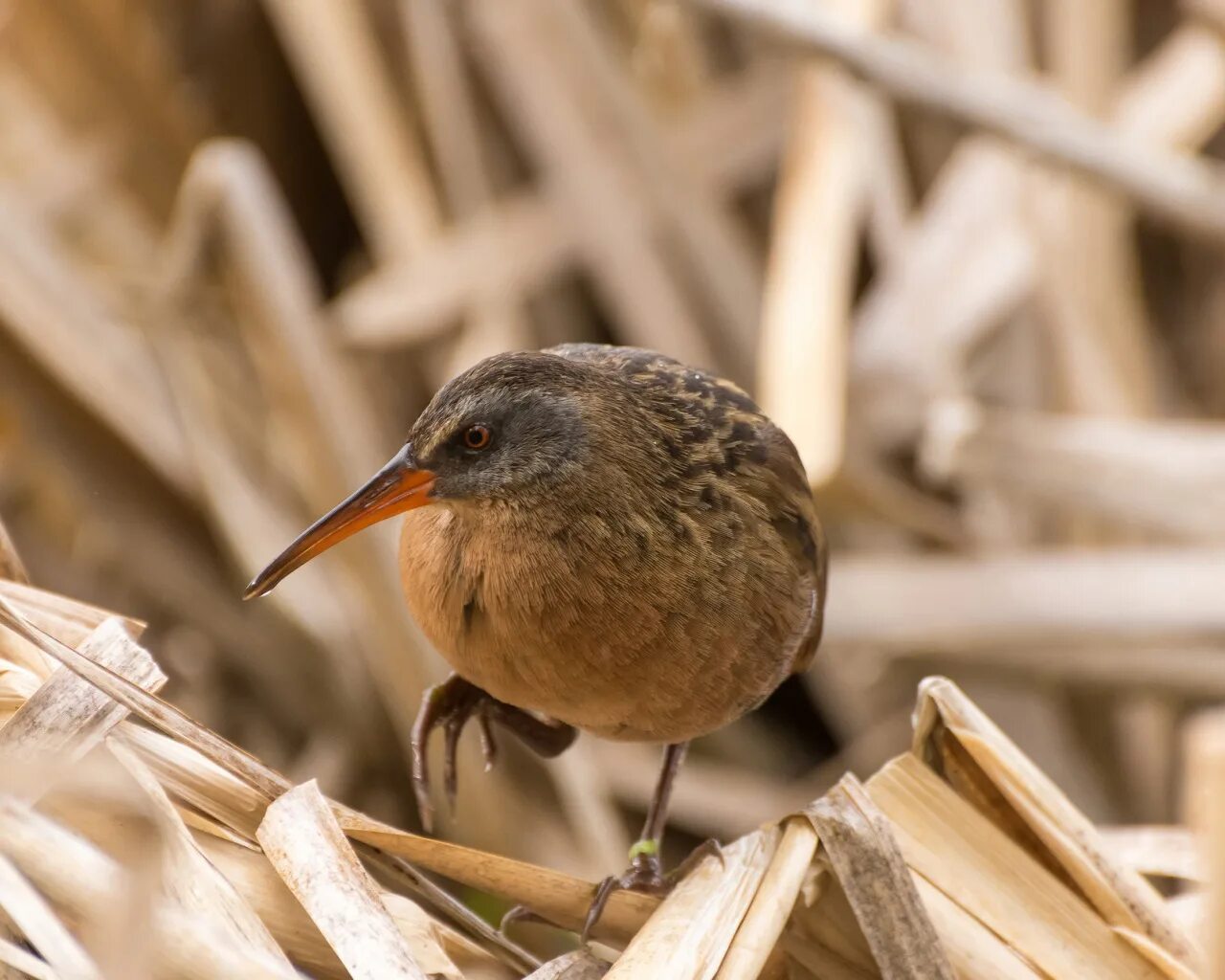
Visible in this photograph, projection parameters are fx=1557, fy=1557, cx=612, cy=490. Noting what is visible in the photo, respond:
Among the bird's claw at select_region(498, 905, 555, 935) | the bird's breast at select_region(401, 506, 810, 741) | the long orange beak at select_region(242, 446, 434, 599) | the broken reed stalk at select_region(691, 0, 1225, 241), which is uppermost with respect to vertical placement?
the broken reed stalk at select_region(691, 0, 1225, 241)

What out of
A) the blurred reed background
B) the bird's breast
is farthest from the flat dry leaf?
the blurred reed background

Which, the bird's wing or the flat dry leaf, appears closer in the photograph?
the flat dry leaf

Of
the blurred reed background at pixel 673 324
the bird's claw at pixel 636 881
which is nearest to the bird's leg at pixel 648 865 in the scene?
the bird's claw at pixel 636 881

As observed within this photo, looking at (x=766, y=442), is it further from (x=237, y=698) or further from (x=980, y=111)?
(x=237, y=698)

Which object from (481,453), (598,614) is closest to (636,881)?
(598,614)

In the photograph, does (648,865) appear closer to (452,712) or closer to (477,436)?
(452,712)

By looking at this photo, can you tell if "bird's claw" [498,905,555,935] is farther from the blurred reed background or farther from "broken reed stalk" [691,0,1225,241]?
"broken reed stalk" [691,0,1225,241]
